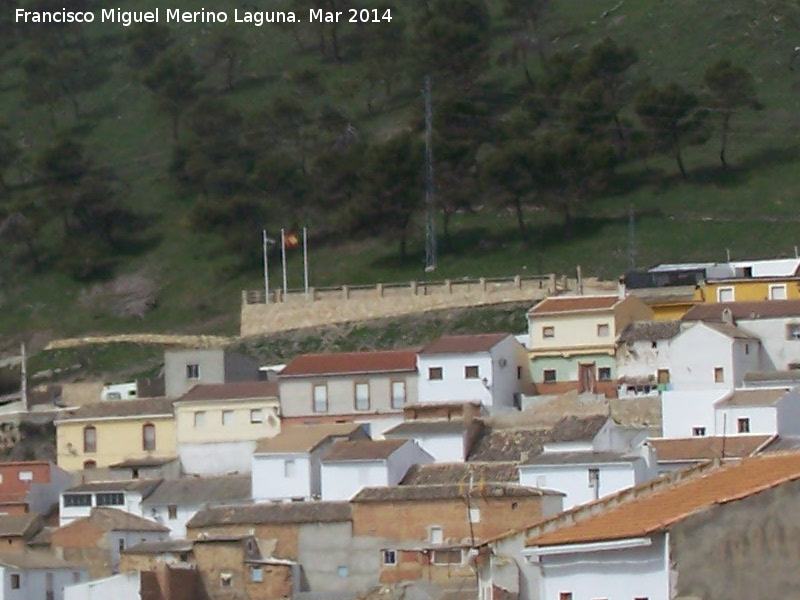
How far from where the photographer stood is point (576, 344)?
68.8 m

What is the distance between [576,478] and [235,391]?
17.4 m

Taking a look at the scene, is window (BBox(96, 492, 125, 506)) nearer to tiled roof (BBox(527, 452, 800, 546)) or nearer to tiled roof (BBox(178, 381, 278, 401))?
tiled roof (BBox(178, 381, 278, 401))

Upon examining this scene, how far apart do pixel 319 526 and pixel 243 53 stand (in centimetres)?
6869

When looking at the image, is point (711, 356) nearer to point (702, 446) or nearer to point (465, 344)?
point (465, 344)

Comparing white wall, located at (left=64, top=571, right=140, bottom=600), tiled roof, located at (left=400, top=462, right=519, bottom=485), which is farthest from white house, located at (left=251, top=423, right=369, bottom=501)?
white wall, located at (left=64, top=571, right=140, bottom=600)

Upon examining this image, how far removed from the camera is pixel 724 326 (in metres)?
64.9

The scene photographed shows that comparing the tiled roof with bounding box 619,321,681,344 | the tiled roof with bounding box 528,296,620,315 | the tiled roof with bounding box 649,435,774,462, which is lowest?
the tiled roof with bounding box 649,435,774,462

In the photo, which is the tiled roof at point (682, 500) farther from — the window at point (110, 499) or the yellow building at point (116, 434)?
the yellow building at point (116, 434)

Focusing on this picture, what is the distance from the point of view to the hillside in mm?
92000

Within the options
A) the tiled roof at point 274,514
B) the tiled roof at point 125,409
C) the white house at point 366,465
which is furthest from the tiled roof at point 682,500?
the tiled roof at point 125,409

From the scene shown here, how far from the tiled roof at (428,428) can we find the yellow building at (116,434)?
361 inches

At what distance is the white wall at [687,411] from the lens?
59.7 meters

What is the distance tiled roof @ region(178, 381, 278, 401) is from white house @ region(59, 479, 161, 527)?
4820mm

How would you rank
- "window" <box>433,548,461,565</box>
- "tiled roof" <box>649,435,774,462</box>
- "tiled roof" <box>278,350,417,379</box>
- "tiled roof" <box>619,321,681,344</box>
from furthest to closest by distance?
"tiled roof" <box>278,350,417,379</box> < "tiled roof" <box>619,321,681,344</box> < "tiled roof" <box>649,435,774,462</box> < "window" <box>433,548,461,565</box>
